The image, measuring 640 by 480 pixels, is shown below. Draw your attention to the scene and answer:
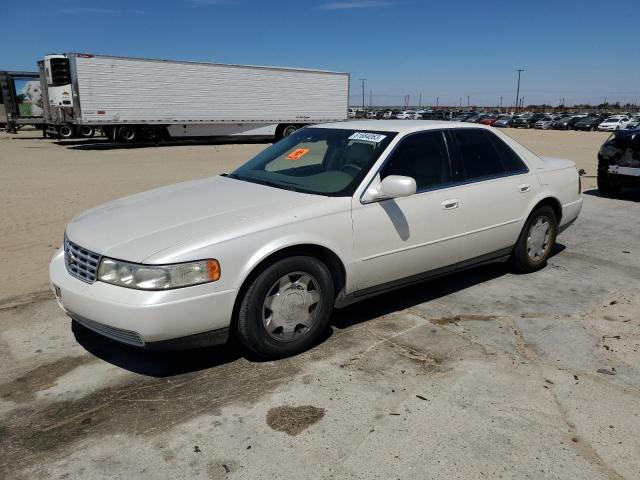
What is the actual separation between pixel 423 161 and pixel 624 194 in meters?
7.95

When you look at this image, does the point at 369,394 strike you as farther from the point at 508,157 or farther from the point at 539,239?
the point at 539,239

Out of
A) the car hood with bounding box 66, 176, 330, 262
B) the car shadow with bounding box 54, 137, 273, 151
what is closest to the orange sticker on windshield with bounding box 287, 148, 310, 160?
the car hood with bounding box 66, 176, 330, 262

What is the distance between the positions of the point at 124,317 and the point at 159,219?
0.75 metres

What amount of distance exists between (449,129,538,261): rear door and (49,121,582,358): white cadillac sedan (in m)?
0.01

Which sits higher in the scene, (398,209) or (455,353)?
(398,209)

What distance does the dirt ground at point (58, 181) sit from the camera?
18.6 feet

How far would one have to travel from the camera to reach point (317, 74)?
2669cm

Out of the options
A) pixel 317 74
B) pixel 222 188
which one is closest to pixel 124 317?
pixel 222 188

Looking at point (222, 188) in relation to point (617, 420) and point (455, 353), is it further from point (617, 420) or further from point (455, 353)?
point (617, 420)

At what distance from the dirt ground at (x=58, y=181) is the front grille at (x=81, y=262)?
Answer: 159cm

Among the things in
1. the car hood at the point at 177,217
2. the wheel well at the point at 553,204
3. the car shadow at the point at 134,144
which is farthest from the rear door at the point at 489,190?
the car shadow at the point at 134,144

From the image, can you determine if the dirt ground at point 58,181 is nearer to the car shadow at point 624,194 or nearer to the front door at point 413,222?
the car shadow at point 624,194

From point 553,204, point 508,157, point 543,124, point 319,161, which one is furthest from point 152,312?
point 543,124

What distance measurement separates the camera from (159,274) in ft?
9.82
